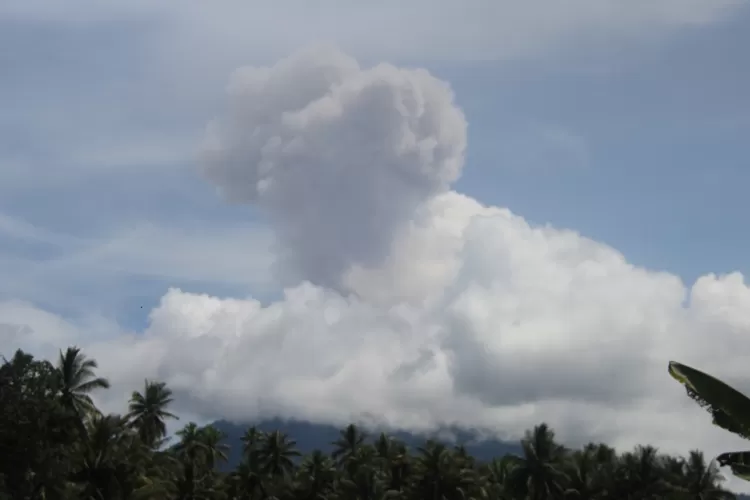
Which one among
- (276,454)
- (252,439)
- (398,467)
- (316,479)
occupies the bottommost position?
(316,479)

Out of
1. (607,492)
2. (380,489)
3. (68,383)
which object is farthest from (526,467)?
(68,383)

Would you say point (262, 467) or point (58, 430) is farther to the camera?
point (262, 467)

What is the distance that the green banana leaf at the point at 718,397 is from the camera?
15.7 meters

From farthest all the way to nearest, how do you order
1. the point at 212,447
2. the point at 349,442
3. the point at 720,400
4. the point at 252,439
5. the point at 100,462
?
the point at 349,442 < the point at 252,439 < the point at 212,447 < the point at 100,462 < the point at 720,400

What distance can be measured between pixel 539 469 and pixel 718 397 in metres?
62.5

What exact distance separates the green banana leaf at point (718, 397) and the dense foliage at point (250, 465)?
2858 centimetres

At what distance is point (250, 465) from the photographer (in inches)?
3246

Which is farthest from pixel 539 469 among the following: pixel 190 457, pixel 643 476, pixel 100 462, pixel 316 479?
pixel 100 462

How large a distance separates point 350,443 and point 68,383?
1836 inches

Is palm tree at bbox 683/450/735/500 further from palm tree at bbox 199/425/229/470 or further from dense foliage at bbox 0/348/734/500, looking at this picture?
palm tree at bbox 199/425/229/470

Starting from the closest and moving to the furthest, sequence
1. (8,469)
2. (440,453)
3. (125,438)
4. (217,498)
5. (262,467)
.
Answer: (8,469)
(125,438)
(217,498)
(440,453)
(262,467)

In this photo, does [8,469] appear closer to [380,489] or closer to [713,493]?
[380,489]

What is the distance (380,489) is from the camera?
76.0 m

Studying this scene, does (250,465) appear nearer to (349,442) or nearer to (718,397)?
(349,442)
